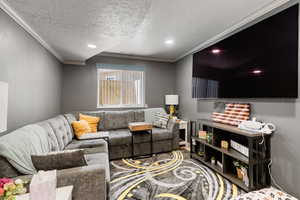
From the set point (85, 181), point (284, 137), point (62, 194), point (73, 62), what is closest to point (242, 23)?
point (284, 137)

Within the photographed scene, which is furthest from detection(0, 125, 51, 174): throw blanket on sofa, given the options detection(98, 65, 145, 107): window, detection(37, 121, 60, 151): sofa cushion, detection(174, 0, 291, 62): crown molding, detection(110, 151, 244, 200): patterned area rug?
detection(174, 0, 291, 62): crown molding

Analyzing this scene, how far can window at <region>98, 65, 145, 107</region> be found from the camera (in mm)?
3805

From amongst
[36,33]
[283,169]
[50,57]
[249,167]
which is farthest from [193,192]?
[50,57]

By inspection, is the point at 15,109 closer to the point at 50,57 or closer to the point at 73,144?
the point at 73,144

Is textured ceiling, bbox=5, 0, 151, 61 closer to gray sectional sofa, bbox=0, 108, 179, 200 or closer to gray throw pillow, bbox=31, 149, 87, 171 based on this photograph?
gray sectional sofa, bbox=0, 108, 179, 200

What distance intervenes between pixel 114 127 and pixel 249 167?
9.28ft

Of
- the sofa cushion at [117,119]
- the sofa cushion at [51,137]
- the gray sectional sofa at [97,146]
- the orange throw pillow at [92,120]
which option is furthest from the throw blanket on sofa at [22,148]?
the sofa cushion at [117,119]

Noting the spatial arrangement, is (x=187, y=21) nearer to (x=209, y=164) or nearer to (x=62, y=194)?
(x=209, y=164)

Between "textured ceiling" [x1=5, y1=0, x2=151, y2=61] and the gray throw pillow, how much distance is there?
4.74ft

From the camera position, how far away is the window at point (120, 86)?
3.80 metres

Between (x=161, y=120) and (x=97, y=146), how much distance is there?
1.78 m

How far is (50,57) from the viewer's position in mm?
2719

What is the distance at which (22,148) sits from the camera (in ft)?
3.98

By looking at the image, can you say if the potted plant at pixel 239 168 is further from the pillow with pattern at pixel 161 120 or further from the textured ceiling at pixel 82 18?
the textured ceiling at pixel 82 18
